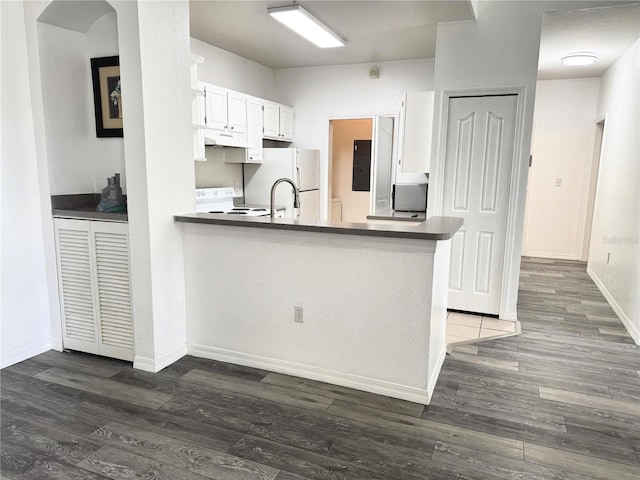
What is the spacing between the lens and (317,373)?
8.64ft

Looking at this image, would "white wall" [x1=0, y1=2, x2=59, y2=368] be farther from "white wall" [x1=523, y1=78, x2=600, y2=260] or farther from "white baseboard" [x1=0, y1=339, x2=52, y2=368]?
"white wall" [x1=523, y1=78, x2=600, y2=260]

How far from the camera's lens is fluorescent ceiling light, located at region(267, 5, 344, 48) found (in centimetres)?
337

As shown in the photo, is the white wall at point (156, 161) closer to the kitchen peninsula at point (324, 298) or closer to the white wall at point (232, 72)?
the kitchen peninsula at point (324, 298)

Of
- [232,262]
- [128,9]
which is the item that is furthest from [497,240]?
[128,9]

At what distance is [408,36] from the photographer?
423cm

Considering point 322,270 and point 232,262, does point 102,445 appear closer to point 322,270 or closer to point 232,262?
point 232,262

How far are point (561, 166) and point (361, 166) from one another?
2.97 metres

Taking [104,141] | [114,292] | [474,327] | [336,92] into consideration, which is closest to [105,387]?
[114,292]

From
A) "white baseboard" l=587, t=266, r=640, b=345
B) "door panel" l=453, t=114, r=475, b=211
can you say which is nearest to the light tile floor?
"white baseboard" l=587, t=266, r=640, b=345

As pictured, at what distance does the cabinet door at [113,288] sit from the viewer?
9.03 feet

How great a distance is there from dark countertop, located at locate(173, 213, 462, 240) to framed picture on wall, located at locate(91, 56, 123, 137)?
0.82 m

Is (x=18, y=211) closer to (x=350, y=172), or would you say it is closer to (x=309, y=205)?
(x=309, y=205)

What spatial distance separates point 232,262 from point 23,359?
1.53 m

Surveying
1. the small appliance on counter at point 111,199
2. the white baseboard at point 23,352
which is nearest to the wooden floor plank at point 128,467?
the white baseboard at point 23,352
